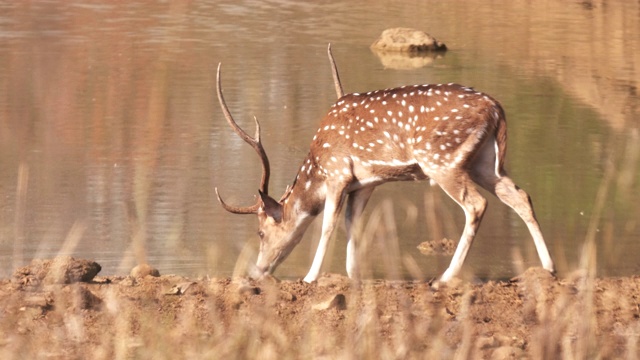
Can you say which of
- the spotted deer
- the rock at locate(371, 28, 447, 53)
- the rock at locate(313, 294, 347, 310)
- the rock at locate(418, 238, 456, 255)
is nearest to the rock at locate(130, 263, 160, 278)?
the spotted deer

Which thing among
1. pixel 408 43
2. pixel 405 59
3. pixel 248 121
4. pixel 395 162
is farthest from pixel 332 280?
pixel 408 43

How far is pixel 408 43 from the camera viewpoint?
18828 mm

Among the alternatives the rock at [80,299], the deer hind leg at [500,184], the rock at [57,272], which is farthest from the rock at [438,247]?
the rock at [80,299]

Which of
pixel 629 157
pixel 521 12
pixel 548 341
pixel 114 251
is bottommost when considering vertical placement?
pixel 521 12

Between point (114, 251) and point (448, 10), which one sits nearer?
point (114, 251)

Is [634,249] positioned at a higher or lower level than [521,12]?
higher

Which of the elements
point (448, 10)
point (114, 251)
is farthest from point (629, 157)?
point (448, 10)

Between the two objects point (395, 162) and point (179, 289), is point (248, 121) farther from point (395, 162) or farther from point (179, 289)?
point (179, 289)

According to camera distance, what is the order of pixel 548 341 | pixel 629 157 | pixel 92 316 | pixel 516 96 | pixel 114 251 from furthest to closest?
pixel 516 96 < pixel 629 157 < pixel 114 251 < pixel 92 316 < pixel 548 341

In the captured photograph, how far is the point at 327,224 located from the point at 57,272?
1.78 m

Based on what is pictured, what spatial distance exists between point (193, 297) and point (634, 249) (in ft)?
11.4

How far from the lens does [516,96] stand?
50.7 ft

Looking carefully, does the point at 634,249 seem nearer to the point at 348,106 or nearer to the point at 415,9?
the point at 348,106

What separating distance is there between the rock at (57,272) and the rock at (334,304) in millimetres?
1462
